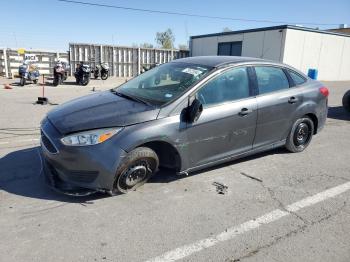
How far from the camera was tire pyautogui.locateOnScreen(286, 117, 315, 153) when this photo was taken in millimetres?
5358

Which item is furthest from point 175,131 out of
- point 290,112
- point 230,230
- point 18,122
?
point 18,122

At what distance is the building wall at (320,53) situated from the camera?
23156mm

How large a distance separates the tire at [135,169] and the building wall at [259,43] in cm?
2123

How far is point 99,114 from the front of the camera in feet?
12.1

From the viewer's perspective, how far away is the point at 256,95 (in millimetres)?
4613

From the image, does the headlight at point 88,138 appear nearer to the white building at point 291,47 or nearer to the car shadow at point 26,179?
the car shadow at point 26,179

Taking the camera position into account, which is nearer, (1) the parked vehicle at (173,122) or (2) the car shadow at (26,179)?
(1) the parked vehicle at (173,122)

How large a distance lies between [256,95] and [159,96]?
58.5 inches

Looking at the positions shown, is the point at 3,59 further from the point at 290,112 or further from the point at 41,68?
the point at 290,112

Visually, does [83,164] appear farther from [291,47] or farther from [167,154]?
[291,47]

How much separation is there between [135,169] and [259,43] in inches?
885

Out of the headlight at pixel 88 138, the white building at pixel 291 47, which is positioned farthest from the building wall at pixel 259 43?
the headlight at pixel 88 138

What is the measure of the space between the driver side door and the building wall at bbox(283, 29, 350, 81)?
1998 centimetres

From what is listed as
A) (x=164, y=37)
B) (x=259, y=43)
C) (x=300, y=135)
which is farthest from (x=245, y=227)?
(x=164, y=37)
